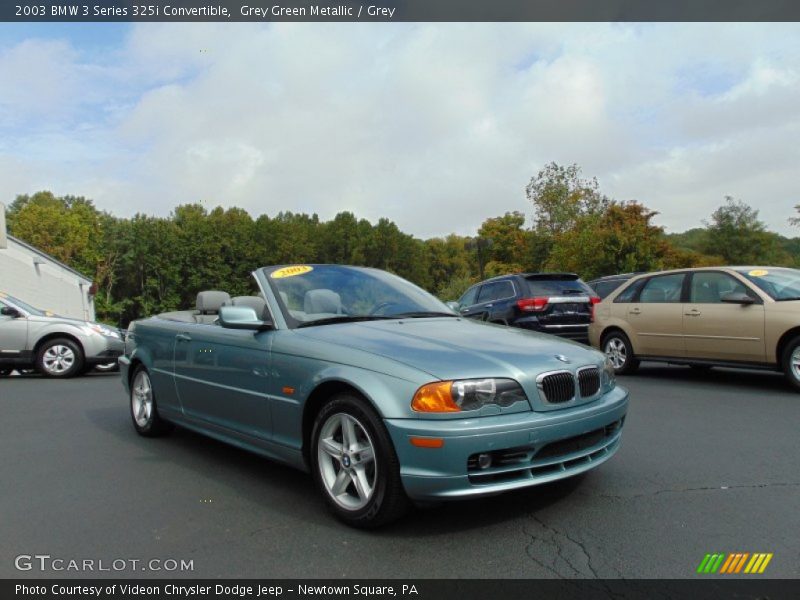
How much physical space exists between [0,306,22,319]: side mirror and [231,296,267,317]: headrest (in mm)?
8302

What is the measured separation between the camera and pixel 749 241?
185ft

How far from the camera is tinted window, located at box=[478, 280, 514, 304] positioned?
1284 cm

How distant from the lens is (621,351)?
9.93m

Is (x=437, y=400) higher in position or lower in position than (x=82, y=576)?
higher

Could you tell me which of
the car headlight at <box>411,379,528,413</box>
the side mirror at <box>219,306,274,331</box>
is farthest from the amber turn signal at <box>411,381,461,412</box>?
the side mirror at <box>219,306,274,331</box>

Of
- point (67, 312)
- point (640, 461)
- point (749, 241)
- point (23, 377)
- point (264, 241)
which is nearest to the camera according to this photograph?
point (640, 461)

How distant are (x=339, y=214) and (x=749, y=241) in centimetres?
4189

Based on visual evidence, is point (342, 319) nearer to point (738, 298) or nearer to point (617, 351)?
point (738, 298)

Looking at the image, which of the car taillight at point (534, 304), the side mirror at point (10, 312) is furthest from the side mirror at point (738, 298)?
the side mirror at point (10, 312)

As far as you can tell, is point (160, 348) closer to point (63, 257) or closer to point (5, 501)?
point (5, 501)

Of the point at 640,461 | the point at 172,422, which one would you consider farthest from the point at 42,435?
the point at 640,461

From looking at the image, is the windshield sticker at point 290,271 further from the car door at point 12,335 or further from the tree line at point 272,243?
the tree line at point 272,243

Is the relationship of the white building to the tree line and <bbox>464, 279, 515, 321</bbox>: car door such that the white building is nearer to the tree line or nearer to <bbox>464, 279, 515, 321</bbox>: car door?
the tree line

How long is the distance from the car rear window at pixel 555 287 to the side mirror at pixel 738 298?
4.30 m
